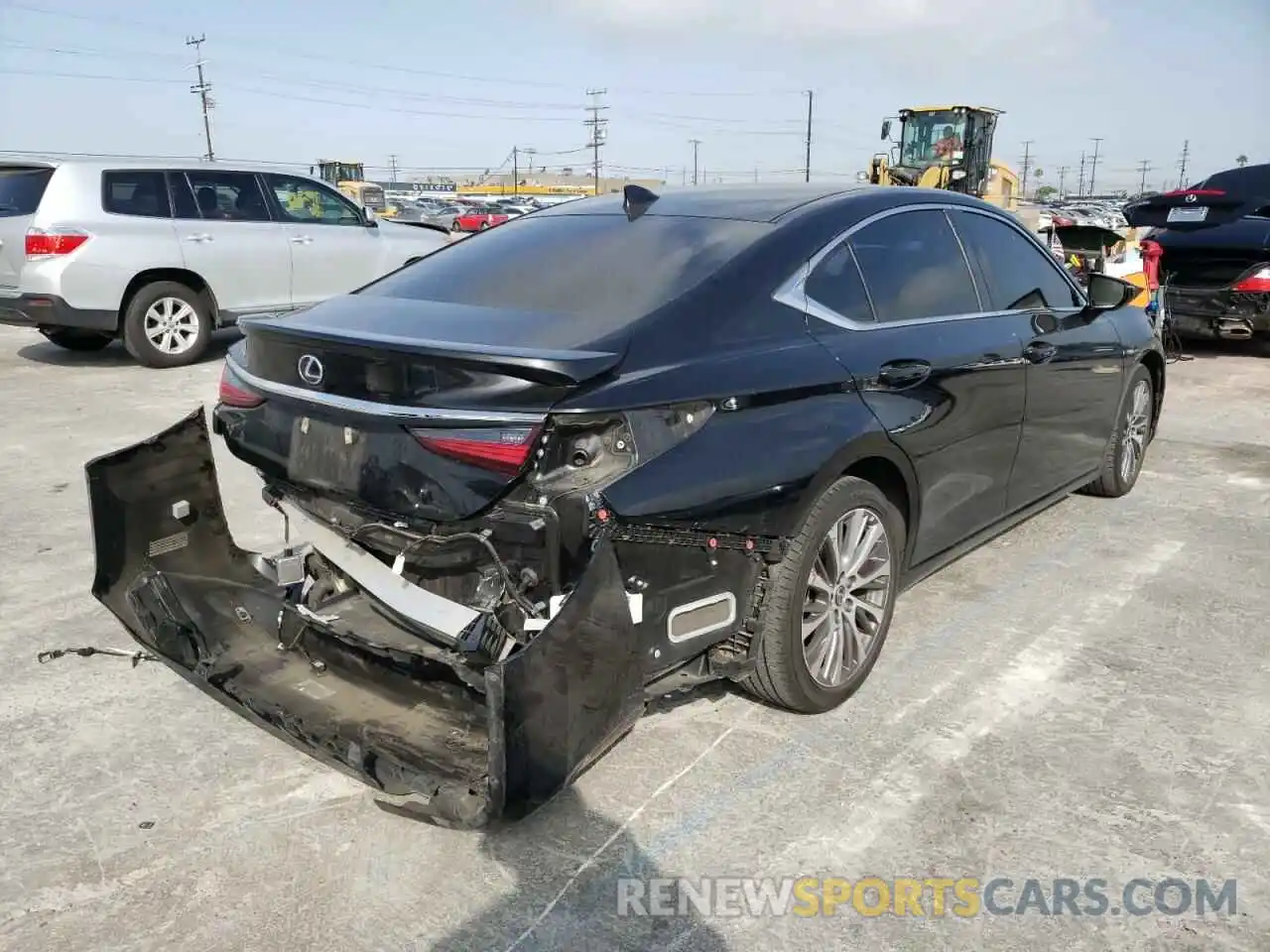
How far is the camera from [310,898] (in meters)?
2.39

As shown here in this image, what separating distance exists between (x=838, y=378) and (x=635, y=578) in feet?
3.23

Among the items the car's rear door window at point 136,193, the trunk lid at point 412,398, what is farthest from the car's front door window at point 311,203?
the trunk lid at point 412,398

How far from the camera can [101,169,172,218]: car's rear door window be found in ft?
29.4

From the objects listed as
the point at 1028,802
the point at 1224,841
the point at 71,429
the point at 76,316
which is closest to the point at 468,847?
the point at 1028,802

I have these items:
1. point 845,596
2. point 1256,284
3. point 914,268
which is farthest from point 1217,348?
point 845,596

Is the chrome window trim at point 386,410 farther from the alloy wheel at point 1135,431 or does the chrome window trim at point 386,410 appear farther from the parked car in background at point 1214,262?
the parked car in background at point 1214,262

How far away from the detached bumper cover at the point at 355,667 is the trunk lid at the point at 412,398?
0.38 metres

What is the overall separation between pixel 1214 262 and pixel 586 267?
892cm

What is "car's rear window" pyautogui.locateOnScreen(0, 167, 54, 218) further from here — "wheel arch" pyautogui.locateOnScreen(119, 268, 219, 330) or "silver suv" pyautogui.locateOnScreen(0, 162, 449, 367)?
"wheel arch" pyautogui.locateOnScreen(119, 268, 219, 330)

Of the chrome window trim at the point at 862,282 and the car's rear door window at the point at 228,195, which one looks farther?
the car's rear door window at the point at 228,195

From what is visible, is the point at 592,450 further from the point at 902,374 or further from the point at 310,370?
the point at 902,374

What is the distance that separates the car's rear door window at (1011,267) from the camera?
4.04 m

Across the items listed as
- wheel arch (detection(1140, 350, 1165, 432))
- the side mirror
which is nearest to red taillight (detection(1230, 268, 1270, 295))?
wheel arch (detection(1140, 350, 1165, 432))

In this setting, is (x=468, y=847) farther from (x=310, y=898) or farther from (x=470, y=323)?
(x=470, y=323)
